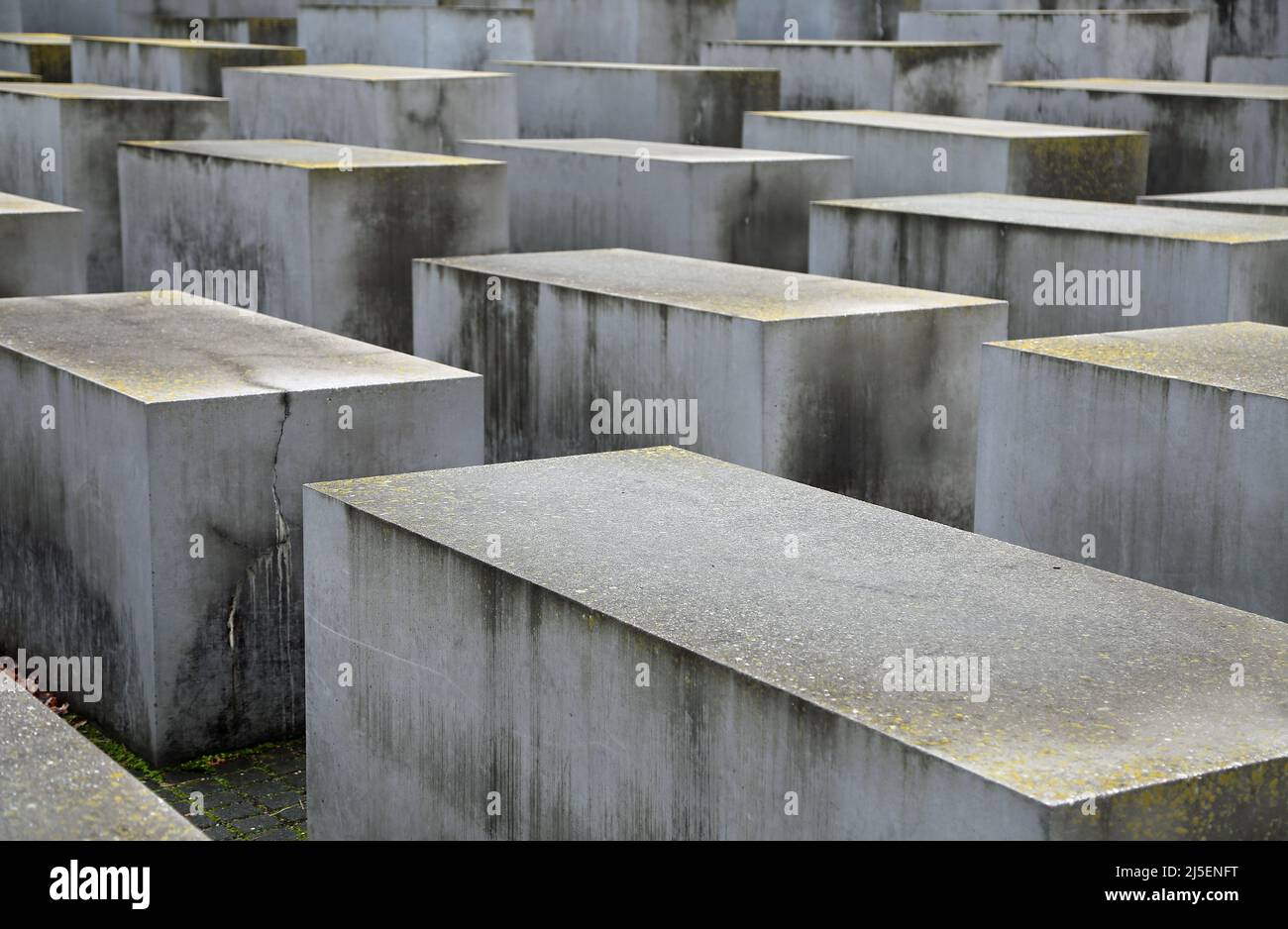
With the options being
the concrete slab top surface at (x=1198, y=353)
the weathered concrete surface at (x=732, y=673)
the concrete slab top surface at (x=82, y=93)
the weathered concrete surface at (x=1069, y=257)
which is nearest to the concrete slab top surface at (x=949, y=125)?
the weathered concrete surface at (x=1069, y=257)

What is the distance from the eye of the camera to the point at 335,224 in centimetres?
1080

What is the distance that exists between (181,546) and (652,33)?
523 inches

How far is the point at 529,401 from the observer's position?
9133mm

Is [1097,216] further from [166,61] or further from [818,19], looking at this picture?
[818,19]

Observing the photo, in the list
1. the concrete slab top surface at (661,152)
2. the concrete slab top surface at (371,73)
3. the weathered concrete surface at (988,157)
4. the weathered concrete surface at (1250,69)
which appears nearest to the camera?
the concrete slab top surface at (661,152)

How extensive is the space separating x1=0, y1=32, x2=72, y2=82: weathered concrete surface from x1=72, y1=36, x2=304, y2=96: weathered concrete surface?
88 centimetres

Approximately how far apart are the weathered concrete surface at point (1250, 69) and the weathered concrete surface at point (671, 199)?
27.7 ft

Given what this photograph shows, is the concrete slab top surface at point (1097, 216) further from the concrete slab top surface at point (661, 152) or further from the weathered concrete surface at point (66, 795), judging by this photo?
the weathered concrete surface at point (66, 795)

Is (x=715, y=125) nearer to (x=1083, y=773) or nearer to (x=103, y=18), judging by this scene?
(x=103, y=18)

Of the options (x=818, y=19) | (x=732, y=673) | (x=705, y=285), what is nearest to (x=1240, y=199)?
(x=705, y=285)

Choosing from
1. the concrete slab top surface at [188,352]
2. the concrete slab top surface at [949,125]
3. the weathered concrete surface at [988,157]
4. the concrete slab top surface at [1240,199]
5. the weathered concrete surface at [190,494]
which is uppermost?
the concrete slab top surface at [949,125]

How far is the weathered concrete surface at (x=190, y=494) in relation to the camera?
6.74m
